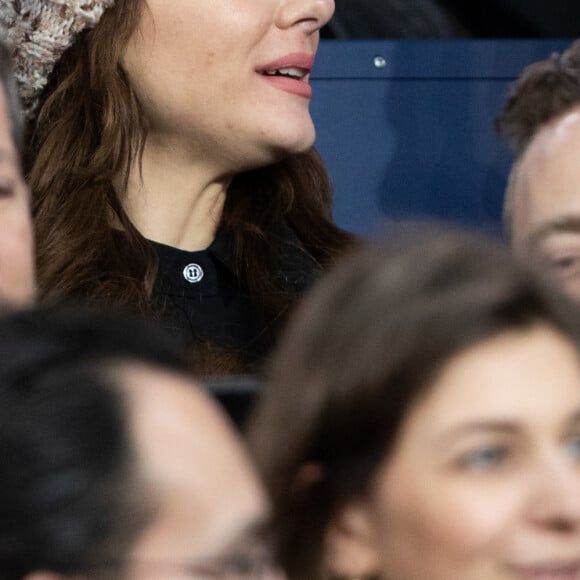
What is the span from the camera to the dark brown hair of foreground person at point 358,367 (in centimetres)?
82

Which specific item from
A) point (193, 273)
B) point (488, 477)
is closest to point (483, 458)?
point (488, 477)

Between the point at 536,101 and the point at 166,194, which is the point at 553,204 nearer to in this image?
the point at 536,101

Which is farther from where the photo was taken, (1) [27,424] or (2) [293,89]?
(2) [293,89]

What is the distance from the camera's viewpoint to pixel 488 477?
0.78 meters

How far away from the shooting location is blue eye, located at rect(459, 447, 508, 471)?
0.79 meters

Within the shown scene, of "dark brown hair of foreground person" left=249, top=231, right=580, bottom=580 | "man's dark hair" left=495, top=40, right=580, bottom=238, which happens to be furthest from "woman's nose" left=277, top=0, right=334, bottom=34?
"dark brown hair of foreground person" left=249, top=231, right=580, bottom=580

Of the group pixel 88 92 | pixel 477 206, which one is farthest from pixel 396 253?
pixel 477 206

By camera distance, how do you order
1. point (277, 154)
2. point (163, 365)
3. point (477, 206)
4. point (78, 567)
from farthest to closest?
point (477, 206) < point (277, 154) < point (163, 365) < point (78, 567)

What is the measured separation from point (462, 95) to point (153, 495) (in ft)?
4.00

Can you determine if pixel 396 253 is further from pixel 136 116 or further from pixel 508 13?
pixel 508 13

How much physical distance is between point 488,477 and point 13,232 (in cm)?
41

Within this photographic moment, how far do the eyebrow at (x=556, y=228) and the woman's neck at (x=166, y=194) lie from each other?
1.64 feet

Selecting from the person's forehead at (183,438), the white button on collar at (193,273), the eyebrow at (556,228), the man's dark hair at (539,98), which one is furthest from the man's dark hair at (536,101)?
the person's forehead at (183,438)

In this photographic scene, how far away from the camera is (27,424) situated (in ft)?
2.06
